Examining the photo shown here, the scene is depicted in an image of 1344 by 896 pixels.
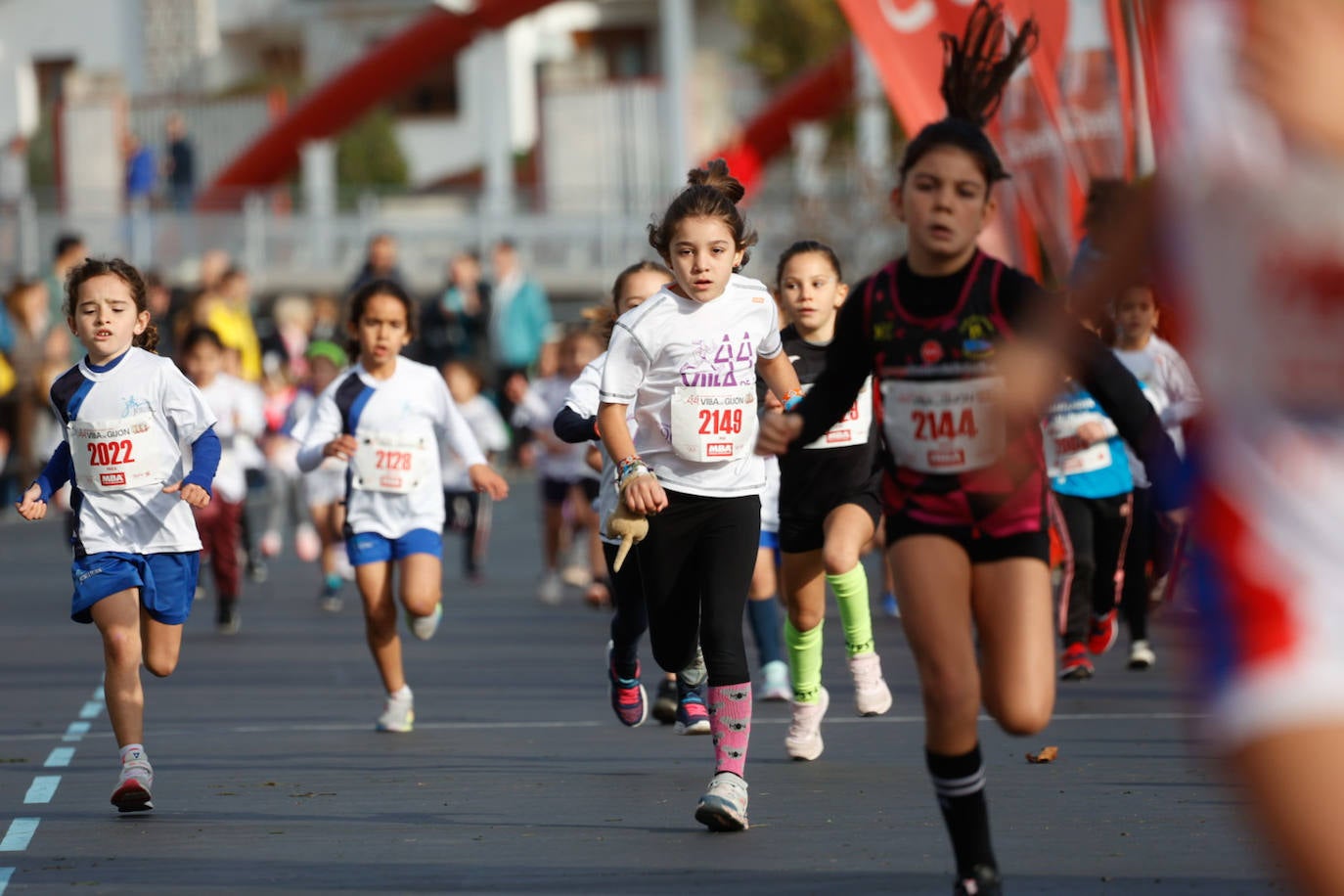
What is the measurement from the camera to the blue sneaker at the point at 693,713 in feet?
28.5

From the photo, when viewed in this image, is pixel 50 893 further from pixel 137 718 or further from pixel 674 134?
pixel 674 134

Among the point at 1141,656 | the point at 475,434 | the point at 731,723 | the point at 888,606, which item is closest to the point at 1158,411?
the point at 1141,656

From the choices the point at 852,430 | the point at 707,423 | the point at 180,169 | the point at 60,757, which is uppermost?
the point at 180,169

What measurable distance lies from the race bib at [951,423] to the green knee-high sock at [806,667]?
2.79 metres

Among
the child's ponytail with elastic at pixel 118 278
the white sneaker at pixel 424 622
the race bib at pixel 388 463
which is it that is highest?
the child's ponytail with elastic at pixel 118 278

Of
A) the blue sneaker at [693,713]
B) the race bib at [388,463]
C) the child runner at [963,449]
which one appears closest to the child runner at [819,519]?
the blue sneaker at [693,713]

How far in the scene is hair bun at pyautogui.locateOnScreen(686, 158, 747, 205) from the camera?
24.6 ft

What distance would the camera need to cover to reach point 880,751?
842 cm

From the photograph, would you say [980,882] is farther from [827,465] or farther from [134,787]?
[827,465]

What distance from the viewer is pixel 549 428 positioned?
1612 centimetres

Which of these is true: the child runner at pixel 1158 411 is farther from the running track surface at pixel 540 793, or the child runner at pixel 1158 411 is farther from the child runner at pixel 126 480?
the child runner at pixel 126 480

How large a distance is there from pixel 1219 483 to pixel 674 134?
44.1 metres

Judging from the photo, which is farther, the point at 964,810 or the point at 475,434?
the point at 475,434

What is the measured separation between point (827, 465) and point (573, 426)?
1.08 m
